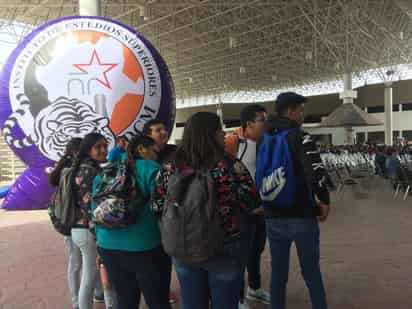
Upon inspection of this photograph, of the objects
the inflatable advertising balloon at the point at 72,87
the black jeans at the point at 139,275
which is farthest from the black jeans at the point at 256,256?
the inflatable advertising balloon at the point at 72,87

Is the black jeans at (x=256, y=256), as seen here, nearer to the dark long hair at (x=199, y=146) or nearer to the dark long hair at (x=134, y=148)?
the dark long hair at (x=134, y=148)

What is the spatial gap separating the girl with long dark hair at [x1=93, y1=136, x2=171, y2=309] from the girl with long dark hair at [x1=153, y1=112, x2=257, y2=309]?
0.14m

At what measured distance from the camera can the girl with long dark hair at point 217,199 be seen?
1.56 meters

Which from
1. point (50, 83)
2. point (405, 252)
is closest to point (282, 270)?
point (405, 252)

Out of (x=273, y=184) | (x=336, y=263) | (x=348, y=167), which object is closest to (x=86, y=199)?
(x=273, y=184)

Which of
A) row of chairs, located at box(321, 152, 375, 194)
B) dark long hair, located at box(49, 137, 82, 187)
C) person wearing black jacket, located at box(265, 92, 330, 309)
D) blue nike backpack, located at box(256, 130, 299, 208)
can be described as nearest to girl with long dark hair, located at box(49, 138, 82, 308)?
dark long hair, located at box(49, 137, 82, 187)

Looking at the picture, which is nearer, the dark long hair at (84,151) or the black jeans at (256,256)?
the dark long hair at (84,151)

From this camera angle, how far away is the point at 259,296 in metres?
2.90

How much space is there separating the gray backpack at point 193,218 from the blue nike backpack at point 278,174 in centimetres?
69

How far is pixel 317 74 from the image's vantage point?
33500mm

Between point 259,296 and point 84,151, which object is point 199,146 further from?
point 259,296

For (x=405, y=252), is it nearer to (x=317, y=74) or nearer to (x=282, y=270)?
(x=282, y=270)

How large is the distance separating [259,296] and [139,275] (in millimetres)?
1443

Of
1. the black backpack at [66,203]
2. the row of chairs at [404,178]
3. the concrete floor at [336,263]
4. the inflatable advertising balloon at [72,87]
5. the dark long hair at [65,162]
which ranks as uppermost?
the inflatable advertising balloon at [72,87]
